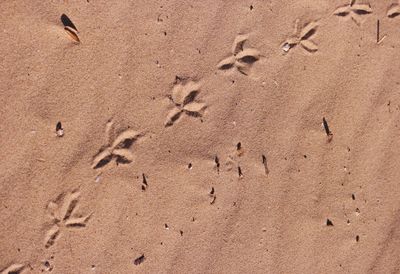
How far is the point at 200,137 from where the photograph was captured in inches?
81.0

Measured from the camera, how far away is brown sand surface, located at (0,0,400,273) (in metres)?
1.95

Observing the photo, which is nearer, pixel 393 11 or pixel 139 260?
pixel 139 260

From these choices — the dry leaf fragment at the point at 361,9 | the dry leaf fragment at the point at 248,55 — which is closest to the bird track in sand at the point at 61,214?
the dry leaf fragment at the point at 248,55

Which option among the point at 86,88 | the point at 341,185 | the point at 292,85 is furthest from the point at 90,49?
the point at 341,185

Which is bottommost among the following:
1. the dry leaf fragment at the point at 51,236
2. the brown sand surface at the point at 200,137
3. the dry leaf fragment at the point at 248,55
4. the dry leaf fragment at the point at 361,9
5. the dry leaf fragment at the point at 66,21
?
the dry leaf fragment at the point at 51,236

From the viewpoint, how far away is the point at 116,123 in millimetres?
2000

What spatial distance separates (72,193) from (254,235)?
77 centimetres

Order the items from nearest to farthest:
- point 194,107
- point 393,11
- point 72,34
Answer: point 72,34
point 194,107
point 393,11

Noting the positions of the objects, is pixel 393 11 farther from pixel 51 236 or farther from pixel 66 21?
pixel 51 236

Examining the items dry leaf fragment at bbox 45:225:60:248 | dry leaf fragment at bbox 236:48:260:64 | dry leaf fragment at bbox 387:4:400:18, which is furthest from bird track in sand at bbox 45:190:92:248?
dry leaf fragment at bbox 387:4:400:18

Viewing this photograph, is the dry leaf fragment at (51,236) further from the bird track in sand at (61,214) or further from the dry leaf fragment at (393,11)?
the dry leaf fragment at (393,11)

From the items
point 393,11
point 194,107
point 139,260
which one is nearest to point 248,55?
point 194,107

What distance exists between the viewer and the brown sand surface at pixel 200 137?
195cm

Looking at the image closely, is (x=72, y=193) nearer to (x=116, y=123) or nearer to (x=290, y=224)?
(x=116, y=123)
